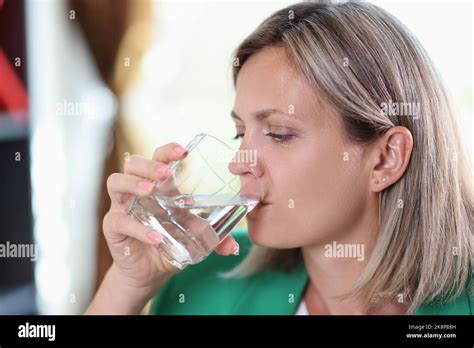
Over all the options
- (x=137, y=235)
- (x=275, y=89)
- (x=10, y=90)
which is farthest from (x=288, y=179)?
(x=10, y=90)

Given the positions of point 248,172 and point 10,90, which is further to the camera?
point 10,90

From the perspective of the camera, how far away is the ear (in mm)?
1146

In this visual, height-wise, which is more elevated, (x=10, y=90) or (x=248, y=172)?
(x=10, y=90)

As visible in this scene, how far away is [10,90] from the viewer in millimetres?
1312

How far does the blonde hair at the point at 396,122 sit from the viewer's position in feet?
3.68

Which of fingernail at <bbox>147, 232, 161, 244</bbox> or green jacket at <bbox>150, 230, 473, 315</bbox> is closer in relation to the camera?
fingernail at <bbox>147, 232, 161, 244</bbox>

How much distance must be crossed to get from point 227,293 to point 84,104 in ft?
1.59

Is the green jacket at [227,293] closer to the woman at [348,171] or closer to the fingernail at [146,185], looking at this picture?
the woman at [348,171]

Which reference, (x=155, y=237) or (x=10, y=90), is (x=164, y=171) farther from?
(x=10, y=90)

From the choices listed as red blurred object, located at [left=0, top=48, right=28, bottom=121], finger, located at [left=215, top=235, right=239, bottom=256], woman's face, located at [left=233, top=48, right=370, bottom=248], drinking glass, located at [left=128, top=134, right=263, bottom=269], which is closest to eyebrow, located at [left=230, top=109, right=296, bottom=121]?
woman's face, located at [left=233, top=48, right=370, bottom=248]

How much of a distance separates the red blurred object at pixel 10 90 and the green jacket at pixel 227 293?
18.8 inches

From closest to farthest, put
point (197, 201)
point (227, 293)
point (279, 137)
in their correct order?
point (197, 201), point (279, 137), point (227, 293)

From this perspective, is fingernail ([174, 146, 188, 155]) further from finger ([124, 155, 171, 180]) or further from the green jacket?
the green jacket
